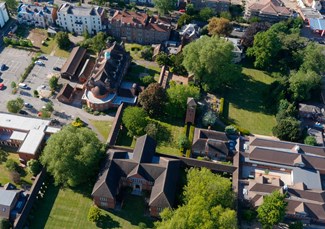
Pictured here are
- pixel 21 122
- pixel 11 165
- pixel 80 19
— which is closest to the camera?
pixel 11 165

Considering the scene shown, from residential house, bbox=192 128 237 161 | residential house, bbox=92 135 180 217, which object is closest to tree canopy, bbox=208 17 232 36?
residential house, bbox=192 128 237 161

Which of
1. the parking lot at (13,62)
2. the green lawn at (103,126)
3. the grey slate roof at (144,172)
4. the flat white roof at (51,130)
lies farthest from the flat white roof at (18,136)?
the grey slate roof at (144,172)

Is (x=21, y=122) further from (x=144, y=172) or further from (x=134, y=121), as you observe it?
(x=144, y=172)

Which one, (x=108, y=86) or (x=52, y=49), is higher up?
(x=108, y=86)

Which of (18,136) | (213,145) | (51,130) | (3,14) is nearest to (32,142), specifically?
(18,136)


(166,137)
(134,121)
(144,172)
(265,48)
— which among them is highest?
(265,48)

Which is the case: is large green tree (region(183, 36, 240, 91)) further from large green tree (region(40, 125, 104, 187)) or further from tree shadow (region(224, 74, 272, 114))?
large green tree (region(40, 125, 104, 187))
